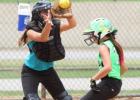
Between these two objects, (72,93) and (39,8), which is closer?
(39,8)

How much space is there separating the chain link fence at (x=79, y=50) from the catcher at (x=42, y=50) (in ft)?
7.90

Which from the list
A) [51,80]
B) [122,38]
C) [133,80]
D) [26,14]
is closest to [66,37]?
[122,38]

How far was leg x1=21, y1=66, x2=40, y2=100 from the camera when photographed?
6637 mm

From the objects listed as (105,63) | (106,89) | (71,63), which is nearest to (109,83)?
(106,89)

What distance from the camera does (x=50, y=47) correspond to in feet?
22.0

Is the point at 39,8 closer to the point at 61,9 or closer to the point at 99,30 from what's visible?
the point at 61,9

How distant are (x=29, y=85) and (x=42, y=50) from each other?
438mm

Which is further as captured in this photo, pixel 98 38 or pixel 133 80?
pixel 133 80

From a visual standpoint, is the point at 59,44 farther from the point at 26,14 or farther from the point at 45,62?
the point at 26,14

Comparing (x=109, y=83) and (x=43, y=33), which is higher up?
(x=43, y=33)

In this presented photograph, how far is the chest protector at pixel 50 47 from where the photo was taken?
6684 mm

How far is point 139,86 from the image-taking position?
34.3ft

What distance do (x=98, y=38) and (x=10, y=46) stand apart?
8030 millimetres

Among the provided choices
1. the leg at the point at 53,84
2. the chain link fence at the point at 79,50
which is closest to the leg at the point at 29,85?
the leg at the point at 53,84
